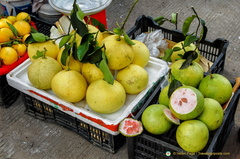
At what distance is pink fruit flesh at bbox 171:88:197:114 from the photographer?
5.27ft

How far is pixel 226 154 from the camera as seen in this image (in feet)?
6.61

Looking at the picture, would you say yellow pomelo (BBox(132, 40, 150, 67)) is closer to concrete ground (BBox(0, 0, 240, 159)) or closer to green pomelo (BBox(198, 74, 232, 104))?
green pomelo (BBox(198, 74, 232, 104))

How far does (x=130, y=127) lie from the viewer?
1.73m

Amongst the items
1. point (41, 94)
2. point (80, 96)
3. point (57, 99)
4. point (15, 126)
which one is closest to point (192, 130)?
point (80, 96)

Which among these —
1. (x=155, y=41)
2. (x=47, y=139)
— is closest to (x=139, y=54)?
(x=155, y=41)

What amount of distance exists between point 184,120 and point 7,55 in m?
1.34

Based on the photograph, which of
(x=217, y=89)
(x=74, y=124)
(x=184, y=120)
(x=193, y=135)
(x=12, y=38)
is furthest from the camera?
(x=12, y=38)

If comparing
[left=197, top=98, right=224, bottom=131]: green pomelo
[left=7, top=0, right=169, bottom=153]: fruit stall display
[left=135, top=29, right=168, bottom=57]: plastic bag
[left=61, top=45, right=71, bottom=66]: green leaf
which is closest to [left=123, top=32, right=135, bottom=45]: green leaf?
[left=7, top=0, right=169, bottom=153]: fruit stall display

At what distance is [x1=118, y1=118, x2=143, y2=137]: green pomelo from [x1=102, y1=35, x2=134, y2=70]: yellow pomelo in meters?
0.33

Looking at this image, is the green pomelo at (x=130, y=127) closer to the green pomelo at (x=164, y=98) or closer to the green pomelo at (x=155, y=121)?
the green pomelo at (x=155, y=121)

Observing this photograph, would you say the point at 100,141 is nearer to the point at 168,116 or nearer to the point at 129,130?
the point at 129,130

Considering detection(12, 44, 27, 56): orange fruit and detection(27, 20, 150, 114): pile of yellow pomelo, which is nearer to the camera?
detection(27, 20, 150, 114): pile of yellow pomelo

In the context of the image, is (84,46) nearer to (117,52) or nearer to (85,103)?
(117,52)

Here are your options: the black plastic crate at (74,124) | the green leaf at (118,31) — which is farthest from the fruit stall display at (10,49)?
the green leaf at (118,31)
